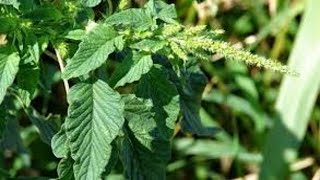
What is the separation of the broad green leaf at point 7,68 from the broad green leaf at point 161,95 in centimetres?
19

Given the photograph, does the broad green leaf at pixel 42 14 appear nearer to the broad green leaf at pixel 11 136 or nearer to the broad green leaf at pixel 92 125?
the broad green leaf at pixel 92 125

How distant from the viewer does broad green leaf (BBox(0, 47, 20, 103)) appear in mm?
1290

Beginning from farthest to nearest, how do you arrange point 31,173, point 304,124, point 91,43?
1. point 31,173
2. point 304,124
3. point 91,43

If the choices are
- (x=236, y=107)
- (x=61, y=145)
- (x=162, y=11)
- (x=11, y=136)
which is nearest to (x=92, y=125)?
(x=61, y=145)

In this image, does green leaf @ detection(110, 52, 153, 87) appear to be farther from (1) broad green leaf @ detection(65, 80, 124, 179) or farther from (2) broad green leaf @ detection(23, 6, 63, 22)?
(2) broad green leaf @ detection(23, 6, 63, 22)

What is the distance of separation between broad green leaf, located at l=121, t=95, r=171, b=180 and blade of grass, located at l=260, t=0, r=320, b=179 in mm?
1121

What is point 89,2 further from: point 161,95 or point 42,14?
point 161,95

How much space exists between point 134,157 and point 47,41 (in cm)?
23

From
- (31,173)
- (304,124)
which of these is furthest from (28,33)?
(31,173)

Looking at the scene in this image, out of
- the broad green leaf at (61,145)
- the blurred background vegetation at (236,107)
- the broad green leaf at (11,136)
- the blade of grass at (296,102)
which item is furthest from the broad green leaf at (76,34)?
the blurred background vegetation at (236,107)

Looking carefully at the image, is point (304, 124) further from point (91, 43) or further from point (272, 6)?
point (91, 43)

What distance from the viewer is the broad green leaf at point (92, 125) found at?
1258mm

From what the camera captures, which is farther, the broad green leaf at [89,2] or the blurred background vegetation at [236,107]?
→ the blurred background vegetation at [236,107]

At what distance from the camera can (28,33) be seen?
132cm
